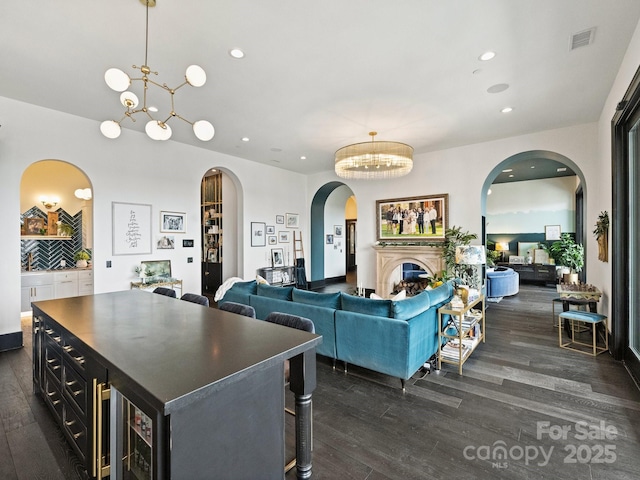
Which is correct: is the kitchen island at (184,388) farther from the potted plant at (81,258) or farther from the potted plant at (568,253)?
the potted plant at (568,253)

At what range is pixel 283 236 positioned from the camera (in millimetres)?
8133

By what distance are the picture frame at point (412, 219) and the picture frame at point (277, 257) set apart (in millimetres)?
2556

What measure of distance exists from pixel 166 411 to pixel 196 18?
2931 mm

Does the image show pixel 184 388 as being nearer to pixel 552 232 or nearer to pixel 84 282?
pixel 84 282

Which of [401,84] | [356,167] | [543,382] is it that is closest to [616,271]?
[543,382]

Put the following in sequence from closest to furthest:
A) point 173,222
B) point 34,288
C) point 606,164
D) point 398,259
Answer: point 606,164, point 34,288, point 173,222, point 398,259

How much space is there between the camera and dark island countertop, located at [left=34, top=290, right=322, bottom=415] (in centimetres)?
117

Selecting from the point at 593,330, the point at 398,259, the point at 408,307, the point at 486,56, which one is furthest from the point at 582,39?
the point at 398,259

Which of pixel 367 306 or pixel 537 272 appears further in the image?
pixel 537 272

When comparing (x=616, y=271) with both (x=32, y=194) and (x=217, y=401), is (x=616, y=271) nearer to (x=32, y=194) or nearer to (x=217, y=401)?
(x=217, y=401)

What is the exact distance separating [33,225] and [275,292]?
5720 millimetres

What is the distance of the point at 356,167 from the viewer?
5234mm

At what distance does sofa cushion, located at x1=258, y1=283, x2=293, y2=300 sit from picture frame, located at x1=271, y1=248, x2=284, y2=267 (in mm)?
3532

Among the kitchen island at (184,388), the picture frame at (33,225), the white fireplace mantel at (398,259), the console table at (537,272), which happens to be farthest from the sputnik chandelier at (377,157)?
the console table at (537,272)
